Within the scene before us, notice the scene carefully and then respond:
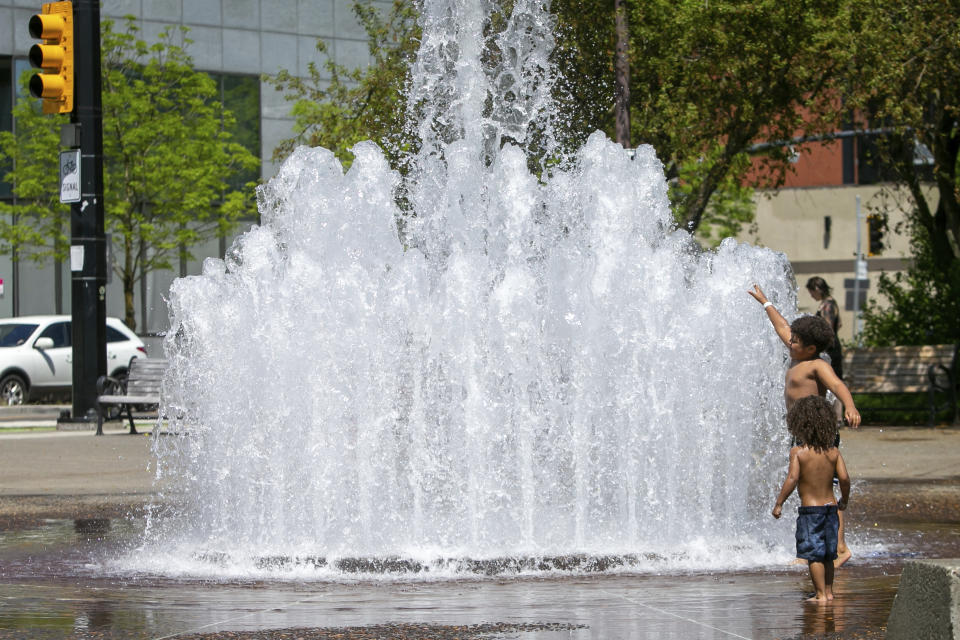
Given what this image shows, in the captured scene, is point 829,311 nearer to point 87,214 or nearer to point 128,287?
point 87,214

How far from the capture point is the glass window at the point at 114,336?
28141 mm

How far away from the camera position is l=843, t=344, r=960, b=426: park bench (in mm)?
20641

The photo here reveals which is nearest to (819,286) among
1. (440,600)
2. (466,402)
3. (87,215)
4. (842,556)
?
(466,402)

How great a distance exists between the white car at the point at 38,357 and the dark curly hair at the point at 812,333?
2087cm

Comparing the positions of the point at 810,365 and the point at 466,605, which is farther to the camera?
the point at 810,365

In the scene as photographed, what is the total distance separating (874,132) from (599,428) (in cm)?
1379

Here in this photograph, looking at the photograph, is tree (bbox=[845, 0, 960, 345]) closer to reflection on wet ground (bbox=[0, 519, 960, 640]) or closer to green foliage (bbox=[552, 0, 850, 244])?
green foliage (bbox=[552, 0, 850, 244])

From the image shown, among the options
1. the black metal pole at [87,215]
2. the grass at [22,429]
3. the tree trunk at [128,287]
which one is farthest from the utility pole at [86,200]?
the tree trunk at [128,287]

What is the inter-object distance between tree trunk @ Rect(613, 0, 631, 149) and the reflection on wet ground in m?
10.1

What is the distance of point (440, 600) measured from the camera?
684 cm

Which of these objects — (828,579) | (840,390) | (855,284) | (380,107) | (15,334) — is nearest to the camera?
(828,579)

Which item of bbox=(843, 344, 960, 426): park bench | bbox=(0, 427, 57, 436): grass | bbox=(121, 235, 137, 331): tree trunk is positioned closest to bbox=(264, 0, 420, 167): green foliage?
bbox=(0, 427, 57, 436): grass

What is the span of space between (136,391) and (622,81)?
7140 millimetres

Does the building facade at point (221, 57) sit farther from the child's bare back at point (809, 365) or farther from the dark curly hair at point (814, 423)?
the dark curly hair at point (814, 423)
